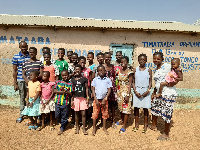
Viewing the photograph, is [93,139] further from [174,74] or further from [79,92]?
[174,74]

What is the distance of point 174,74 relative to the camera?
322cm

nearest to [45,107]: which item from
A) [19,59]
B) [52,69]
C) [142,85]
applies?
[52,69]

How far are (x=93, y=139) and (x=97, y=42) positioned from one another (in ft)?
11.4

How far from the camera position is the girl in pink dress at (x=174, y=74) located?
309 centimetres

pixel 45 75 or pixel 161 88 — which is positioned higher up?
pixel 45 75

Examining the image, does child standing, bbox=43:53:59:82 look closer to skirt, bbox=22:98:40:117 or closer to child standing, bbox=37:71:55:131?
child standing, bbox=37:71:55:131

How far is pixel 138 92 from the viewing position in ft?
11.6

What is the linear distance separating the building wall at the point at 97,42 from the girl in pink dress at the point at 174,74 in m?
2.46

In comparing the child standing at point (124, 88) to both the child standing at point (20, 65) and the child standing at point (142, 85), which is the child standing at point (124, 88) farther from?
Answer: the child standing at point (20, 65)

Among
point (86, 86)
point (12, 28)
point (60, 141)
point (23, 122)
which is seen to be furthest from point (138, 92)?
point (12, 28)

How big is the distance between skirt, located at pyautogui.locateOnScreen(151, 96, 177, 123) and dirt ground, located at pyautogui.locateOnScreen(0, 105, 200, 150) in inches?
22.3

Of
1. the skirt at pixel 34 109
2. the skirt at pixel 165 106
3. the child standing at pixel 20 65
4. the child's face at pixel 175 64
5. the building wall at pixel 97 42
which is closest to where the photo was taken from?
the child's face at pixel 175 64

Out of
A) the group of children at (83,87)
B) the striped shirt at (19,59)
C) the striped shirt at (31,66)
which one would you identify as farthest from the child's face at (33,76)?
the striped shirt at (19,59)

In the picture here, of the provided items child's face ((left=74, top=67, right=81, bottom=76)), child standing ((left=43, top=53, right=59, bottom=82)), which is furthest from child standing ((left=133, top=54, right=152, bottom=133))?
child standing ((left=43, top=53, right=59, bottom=82))
